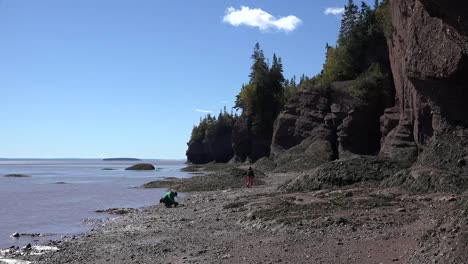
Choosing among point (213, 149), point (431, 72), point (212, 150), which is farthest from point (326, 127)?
point (212, 150)

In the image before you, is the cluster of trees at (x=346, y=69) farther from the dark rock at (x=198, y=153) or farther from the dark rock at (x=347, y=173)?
the dark rock at (x=198, y=153)

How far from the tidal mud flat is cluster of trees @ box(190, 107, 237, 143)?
10272cm

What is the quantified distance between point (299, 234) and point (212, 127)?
11404 cm

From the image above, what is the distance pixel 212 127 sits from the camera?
12800 centimetres

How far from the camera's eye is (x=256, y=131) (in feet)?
308

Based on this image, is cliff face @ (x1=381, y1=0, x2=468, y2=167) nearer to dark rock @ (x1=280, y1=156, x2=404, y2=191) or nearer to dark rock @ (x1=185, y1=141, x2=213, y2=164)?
dark rock @ (x1=280, y1=156, x2=404, y2=191)

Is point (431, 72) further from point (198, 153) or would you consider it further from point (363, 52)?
point (198, 153)

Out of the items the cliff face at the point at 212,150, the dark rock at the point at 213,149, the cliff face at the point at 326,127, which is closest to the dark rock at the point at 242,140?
the dark rock at the point at 213,149

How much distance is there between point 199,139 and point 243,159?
4072cm

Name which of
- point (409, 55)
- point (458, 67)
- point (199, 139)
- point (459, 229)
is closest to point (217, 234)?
point (459, 229)

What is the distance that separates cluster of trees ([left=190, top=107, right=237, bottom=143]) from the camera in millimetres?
125637

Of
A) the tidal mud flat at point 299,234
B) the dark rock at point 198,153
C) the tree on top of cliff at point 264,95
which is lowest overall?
the tidal mud flat at point 299,234

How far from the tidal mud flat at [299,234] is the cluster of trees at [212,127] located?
103 metres

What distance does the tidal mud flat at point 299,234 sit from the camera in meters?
11.1
